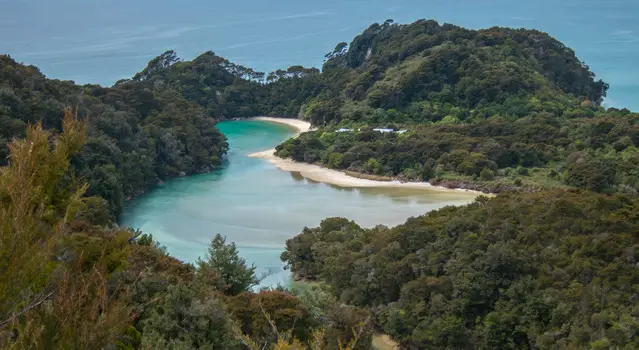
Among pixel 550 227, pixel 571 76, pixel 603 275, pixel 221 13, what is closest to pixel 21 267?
pixel 603 275

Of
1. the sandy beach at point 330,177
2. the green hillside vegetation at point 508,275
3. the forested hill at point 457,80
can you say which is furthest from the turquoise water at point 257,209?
the forested hill at point 457,80

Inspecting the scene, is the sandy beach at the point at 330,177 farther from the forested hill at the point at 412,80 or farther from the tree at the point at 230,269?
the tree at the point at 230,269

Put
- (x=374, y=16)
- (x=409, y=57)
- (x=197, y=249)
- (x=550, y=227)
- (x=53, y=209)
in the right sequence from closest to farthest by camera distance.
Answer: (x=53, y=209) → (x=550, y=227) → (x=197, y=249) → (x=409, y=57) → (x=374, y=16)

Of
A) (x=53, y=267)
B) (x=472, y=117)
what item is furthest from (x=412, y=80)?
(x=53, y=267)

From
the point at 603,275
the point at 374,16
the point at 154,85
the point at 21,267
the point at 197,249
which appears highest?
the point at 374,16

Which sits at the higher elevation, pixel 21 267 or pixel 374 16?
pixel 374 16

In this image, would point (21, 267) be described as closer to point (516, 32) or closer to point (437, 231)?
point (437, 231)

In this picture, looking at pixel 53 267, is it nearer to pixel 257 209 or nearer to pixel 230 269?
pixel 230 269
